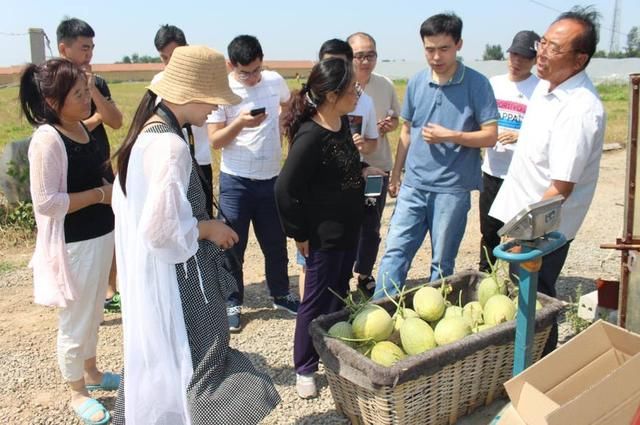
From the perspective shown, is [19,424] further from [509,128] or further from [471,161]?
[509,128]

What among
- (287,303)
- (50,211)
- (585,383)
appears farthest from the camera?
(287,303)

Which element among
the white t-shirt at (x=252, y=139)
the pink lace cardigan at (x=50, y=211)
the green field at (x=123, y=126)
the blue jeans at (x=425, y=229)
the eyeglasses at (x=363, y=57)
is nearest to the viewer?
the pink lace cardigan at (x=50, y=211)

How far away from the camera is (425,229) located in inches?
160

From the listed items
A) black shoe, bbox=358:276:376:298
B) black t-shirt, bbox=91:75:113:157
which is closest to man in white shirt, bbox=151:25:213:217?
black t-shirt, bbox=91:75:113:157

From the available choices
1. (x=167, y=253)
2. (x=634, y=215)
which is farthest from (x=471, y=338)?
(x=167, y=253)

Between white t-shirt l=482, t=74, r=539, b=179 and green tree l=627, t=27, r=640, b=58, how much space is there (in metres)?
60.5

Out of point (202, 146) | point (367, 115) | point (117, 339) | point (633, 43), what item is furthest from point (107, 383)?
point (633, 43)

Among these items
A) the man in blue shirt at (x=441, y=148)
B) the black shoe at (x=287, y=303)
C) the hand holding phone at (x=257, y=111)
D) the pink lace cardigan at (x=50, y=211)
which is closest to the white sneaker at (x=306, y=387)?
the man in blue shirt at (x=441, y=148)

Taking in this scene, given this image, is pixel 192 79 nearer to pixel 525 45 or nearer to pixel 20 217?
pixel 525 45

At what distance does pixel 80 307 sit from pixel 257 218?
1.56 metres

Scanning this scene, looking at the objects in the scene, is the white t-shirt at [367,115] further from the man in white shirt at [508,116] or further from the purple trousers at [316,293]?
the purple trousers at [316,293]

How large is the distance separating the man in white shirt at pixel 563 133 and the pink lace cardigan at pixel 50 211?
239cm

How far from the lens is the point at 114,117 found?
445 centimetres

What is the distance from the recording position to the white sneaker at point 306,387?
3.32 m
